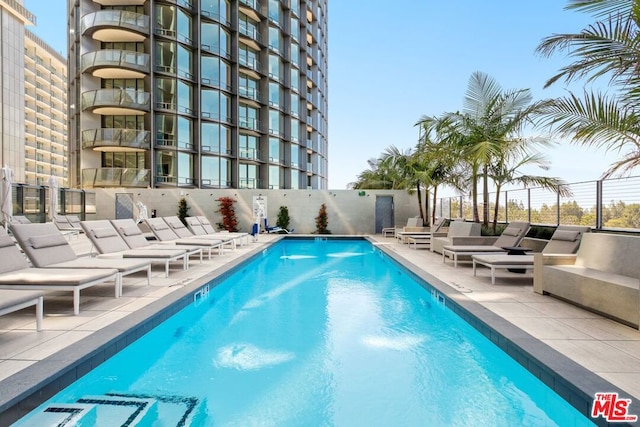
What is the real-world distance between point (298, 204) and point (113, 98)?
11.6 meters

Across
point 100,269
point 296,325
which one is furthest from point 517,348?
point 100,269

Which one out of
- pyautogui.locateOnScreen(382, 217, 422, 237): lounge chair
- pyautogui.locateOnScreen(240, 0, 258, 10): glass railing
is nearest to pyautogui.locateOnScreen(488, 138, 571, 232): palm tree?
pyautogui.locateOnScreen(382, 217, 422, 237): lounge chair

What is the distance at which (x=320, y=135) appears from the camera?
34469 millimetres

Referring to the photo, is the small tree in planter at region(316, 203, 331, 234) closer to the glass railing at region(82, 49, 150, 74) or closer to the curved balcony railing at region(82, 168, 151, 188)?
the curved balcony railing at region(82, 168, 151, 188)

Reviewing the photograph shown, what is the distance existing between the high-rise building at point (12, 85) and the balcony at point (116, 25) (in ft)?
26.7

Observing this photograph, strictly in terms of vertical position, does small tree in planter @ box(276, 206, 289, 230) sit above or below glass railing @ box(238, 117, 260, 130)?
below

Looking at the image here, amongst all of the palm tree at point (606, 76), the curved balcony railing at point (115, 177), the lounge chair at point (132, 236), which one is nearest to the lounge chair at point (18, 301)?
the lounge chair at point (132, 236)

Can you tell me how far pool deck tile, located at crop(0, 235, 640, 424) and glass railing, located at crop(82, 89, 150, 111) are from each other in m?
17.1

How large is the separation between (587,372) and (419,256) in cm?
735

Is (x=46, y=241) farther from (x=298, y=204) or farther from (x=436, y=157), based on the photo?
(x=298, y=204)

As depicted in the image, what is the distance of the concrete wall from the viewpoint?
1816cm

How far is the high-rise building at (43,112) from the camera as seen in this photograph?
50.8 metres

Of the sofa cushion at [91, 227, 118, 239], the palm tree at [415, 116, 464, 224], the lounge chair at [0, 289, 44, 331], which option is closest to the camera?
the lounge chair at [0, 289, 44, 331]

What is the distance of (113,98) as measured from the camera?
20.0 meters
